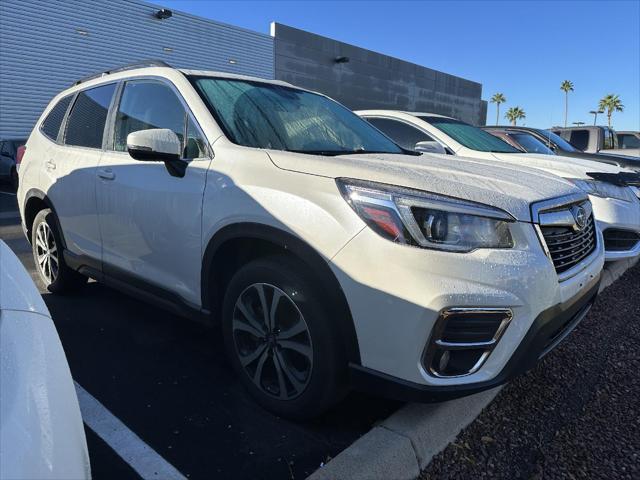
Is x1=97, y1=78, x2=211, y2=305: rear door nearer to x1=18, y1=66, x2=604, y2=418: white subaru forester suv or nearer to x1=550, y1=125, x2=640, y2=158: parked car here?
x1=18, y1=66, x2=604, y2=418: white subaru forester suv

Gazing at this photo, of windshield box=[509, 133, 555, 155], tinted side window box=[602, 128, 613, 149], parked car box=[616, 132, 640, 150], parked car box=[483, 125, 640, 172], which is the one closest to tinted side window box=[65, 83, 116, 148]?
windshield box=[509, 133, 555, 155]

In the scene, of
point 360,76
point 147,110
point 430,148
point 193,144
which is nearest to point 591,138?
point 430,148

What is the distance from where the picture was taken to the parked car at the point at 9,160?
12.1 metres

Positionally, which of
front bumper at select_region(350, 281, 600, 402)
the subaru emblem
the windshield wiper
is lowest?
front bumper at select_region(350, 281, 600, 402)

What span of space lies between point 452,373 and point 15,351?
1.55 m

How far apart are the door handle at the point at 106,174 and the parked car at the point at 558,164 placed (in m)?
2.79

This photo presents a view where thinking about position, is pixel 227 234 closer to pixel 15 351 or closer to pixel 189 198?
pixel 189 198

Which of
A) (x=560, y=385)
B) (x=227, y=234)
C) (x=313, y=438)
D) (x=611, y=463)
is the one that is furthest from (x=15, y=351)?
(x=560, y=385)

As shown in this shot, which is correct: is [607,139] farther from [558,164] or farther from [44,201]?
[44,201]

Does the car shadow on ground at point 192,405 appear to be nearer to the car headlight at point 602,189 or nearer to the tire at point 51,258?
the tire at point 51,258

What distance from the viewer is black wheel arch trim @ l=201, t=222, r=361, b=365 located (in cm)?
207

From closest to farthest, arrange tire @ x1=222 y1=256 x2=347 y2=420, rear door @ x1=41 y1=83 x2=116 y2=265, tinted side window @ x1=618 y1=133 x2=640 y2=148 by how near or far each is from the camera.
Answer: tire @ x1=222 y1=256 x2=347 y2=420, rear door @ x1=41 y1=83 x2=116 y2=265, tinted side window @ x1=618 y1=133 x2=640 y2=148

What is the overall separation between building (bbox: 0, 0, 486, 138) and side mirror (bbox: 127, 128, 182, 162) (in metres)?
13.4

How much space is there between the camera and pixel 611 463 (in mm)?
2199
